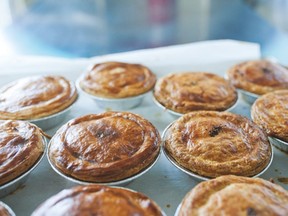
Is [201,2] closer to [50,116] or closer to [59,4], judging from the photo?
[59,4]

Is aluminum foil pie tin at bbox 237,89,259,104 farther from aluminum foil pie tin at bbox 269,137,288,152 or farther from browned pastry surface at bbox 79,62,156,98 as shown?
browned pastry surface at bbox 79,62,156,98

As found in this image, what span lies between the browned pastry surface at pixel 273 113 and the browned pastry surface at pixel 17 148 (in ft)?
5.17

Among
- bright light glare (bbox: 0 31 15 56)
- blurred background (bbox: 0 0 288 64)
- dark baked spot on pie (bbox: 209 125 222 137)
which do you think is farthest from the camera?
blurred background (bbox: 0 0 288 64)

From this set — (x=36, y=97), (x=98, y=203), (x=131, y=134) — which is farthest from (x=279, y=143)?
(x=36, y=97)

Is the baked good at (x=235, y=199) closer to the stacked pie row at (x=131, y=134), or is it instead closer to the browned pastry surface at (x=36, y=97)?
the stacked pie row at (x=131, y=134)

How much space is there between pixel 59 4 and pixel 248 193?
8.24m

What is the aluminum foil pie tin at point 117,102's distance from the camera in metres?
2.79

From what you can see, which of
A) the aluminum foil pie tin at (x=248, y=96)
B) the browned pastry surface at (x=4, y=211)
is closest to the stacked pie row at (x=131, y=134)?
the aluminum foil pie tin at (x=248, y=96)

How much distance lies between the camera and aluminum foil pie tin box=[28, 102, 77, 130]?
2487 mm

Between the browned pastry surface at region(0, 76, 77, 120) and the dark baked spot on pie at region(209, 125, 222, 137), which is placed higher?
the browned pastry surface at region(0, 76, 77, 120)

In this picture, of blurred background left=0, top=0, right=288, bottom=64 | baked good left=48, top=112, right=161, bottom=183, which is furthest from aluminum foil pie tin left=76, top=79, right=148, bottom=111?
blurred background left=0, top=0, right=288, bottom=64

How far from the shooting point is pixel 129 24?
7.18 meters

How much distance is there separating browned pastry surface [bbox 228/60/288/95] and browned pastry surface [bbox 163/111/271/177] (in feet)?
2.20

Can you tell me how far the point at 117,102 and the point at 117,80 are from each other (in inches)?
10.0
